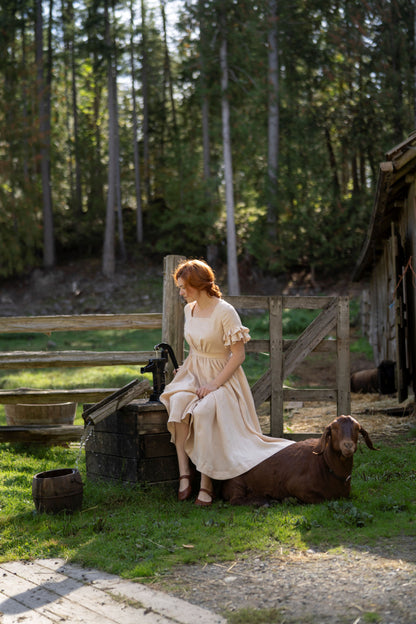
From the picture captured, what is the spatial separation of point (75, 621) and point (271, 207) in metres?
23.6

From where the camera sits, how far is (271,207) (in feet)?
85.3

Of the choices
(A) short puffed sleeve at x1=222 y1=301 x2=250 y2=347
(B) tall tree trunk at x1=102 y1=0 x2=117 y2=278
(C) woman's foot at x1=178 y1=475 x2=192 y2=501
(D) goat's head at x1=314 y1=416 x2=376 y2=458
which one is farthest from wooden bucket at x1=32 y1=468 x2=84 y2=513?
(B) tall tree trunk at x1=102 y1=0 x2=117 y2=278

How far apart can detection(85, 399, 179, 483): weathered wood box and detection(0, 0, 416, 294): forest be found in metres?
17.9

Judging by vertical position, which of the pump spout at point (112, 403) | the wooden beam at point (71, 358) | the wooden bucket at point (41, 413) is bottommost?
the wooden bucket at point (41, 413)

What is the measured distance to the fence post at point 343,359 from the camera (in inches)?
287

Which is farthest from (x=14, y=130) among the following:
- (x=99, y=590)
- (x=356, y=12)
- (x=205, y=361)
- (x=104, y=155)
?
(x=99, y=590)

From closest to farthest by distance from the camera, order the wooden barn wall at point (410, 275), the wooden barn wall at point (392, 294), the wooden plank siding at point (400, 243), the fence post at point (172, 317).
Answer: the fence post at point (172, 317), the wooden plank siding at point (400, 243), the wooden barn wall at point (410, 275), the wooden barn wall at point (392, 294)

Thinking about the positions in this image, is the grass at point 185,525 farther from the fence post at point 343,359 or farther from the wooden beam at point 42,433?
the wooden beam at point 42,433

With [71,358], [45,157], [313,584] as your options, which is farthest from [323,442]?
[45,157]

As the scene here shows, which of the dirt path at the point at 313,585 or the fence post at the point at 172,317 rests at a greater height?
the fence post at the point at 172,317

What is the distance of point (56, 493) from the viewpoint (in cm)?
511

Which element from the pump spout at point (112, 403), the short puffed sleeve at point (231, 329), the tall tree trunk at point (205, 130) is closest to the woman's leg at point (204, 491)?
the pump spout at point (112, 403)

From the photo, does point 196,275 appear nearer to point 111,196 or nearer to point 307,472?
point 307,472

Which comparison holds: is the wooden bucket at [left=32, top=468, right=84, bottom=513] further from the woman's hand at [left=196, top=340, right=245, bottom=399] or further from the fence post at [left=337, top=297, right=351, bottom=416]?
the fence post at [left=337, top=297, right=351, bottom=416]
